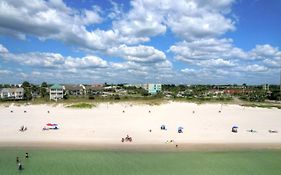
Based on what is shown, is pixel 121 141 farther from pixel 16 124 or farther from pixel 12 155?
pixel 16 124

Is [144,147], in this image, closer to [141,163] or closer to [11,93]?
[141,163]

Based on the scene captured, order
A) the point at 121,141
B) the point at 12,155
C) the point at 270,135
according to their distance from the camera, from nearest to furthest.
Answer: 1. the point at 12,155
2. the point at 121,141
3. the point at 270,135

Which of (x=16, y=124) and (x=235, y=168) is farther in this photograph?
(x=16, y=124)

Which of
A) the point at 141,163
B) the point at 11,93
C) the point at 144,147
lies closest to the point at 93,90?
the point at 11,93

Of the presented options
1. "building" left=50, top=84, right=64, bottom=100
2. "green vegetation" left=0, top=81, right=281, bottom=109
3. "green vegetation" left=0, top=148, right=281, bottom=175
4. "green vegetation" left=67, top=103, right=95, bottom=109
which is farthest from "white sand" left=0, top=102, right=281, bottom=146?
"building" left=50, top=84, right=64, bottom=100

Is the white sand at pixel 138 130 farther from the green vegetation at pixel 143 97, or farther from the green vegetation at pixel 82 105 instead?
the green vegetation at pixel 143 97

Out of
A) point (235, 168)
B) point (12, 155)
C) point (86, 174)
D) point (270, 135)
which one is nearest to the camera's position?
point (86, 174)

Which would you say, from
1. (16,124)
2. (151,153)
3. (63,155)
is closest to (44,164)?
(63,155)

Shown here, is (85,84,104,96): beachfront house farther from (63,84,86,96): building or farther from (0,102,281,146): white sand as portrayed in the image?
(0,102,281,146): white sand
